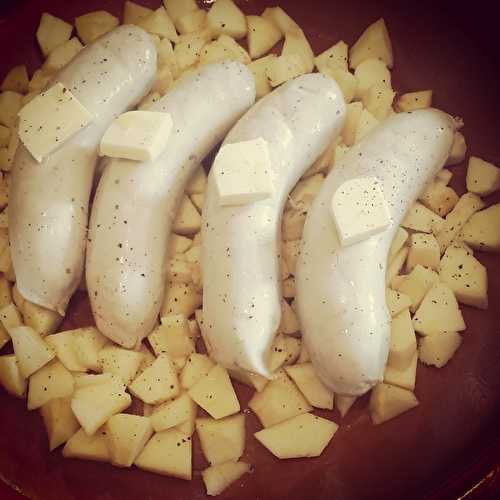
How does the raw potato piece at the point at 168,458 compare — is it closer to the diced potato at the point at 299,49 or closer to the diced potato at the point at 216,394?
the diced potato at the point at 216,394

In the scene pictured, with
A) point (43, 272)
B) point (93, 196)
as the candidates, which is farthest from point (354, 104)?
point (43, 272)

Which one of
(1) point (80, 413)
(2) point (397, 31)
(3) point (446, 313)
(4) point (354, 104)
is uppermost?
(2) point (397, 31)

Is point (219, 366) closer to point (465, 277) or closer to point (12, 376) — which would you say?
point (12, 376)

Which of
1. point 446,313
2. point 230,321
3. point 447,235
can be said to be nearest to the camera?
point 230,321

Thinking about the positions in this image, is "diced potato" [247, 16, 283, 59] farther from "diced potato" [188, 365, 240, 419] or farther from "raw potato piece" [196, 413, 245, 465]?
"raw potato piece" [196, 413, 245, 465]

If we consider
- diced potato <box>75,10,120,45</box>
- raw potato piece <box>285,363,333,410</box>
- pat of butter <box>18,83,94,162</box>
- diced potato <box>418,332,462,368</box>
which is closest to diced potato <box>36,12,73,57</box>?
diced potato <box>75,10,120,45</box>

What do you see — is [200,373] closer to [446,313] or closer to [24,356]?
[24,356]

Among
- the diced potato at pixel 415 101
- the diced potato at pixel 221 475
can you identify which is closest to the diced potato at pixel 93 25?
the diced potato at pixel 415 101
